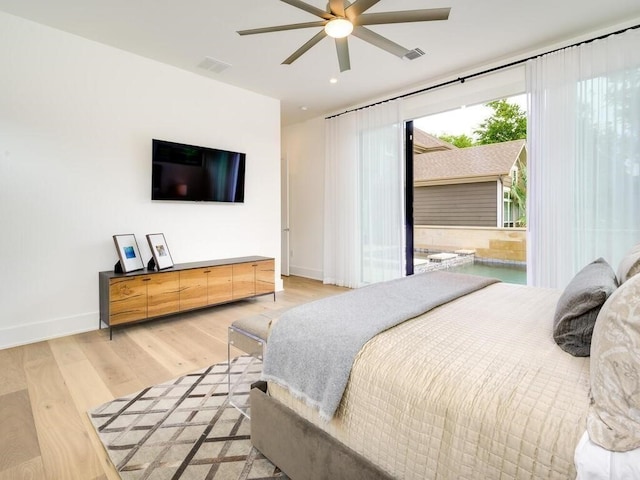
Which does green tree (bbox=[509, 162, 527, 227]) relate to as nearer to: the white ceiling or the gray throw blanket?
the white ceiling

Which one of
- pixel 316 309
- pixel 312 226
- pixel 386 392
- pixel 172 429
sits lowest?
pixel 172 429

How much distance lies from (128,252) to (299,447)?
292 cm

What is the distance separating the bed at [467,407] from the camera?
80 centimetres

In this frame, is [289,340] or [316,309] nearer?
[289,340]

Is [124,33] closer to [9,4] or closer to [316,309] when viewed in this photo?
[9,4]

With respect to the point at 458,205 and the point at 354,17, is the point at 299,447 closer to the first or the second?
the point at 354,17

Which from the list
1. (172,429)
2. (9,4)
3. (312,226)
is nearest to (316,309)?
(172,429)

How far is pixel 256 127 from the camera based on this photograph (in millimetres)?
4742

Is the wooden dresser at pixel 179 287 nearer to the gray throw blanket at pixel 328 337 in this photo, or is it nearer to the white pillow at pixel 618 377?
the gray throw blanket at pixel 328 337

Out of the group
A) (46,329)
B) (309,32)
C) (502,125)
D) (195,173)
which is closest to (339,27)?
(309,32)

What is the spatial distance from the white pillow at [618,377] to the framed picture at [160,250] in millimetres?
3575

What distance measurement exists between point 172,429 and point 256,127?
155 inches

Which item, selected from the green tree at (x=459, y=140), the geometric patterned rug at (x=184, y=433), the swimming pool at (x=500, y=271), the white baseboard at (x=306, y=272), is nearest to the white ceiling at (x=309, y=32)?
the green tree at (x=459, y=140)

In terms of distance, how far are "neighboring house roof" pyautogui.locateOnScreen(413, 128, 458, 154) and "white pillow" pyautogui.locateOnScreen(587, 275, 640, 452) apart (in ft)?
14.2
